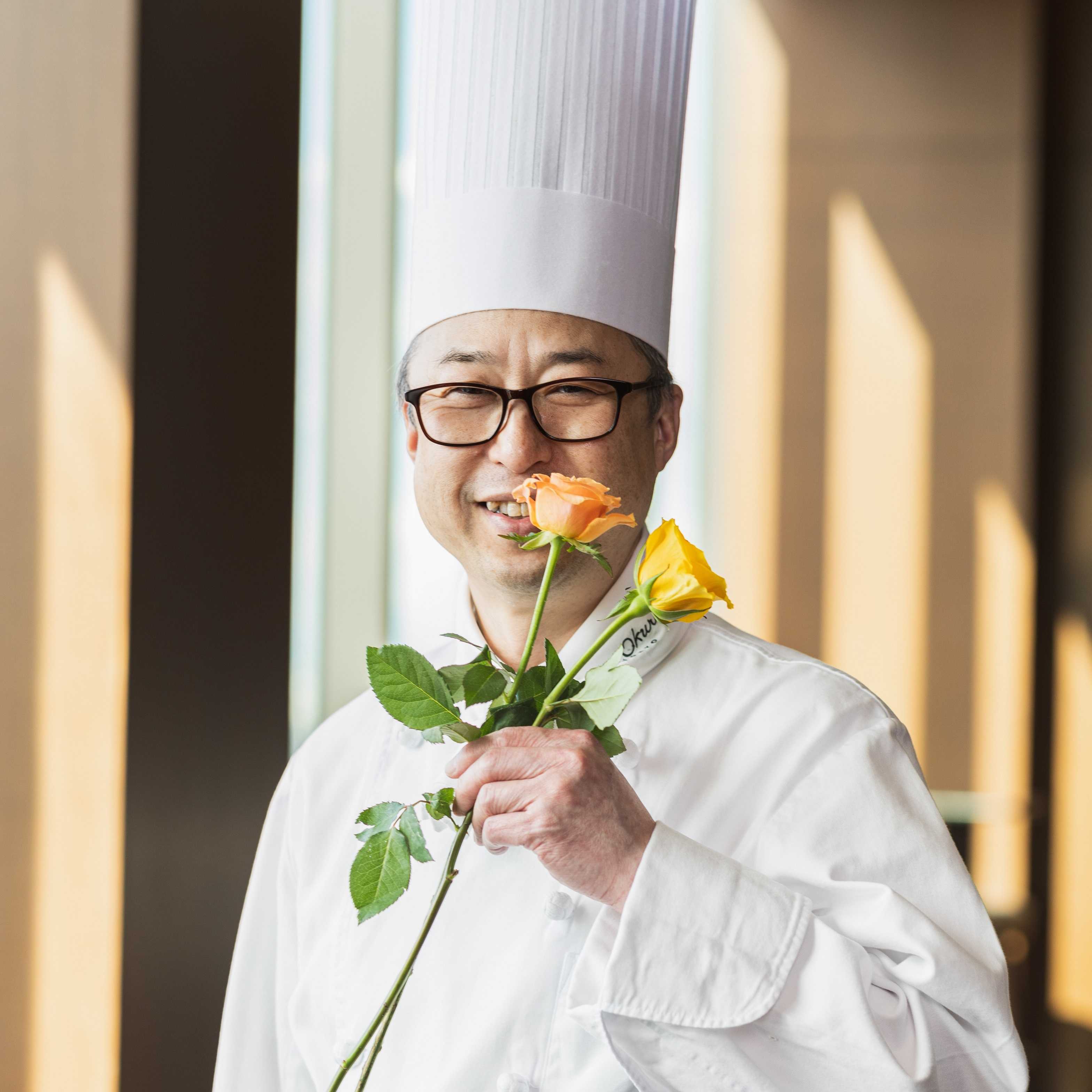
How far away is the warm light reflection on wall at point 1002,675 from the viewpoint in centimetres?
313

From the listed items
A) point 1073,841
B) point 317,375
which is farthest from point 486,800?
Answer: point 1073,841

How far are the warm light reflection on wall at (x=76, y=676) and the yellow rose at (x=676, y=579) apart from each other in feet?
2.76

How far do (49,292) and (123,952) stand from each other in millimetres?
773

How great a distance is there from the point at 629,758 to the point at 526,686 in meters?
0.35

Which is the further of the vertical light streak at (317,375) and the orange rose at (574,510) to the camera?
the vertical light streak at (317,375)

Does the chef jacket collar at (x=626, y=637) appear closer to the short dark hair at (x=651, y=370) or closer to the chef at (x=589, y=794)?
the chef at (x=589, y=794)

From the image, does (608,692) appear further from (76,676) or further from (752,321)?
(752,321)

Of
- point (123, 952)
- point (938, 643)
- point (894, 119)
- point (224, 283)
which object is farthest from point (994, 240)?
point (123, 952)

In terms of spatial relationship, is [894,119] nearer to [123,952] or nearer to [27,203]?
[27,203]

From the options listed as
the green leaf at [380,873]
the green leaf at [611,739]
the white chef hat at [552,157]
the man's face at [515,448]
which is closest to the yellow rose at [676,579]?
the green leaf at [611,739]

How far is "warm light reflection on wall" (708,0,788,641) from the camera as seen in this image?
3242mm

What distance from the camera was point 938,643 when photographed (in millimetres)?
3172

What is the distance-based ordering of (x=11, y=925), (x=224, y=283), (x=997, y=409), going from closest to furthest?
1. (x=11, y=925)
2. (x=224, y=283)
3. (x=997, y=409)

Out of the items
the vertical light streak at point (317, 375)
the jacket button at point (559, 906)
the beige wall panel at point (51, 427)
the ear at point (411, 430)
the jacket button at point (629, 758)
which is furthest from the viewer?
the vertical light streak at point (317, 375)
